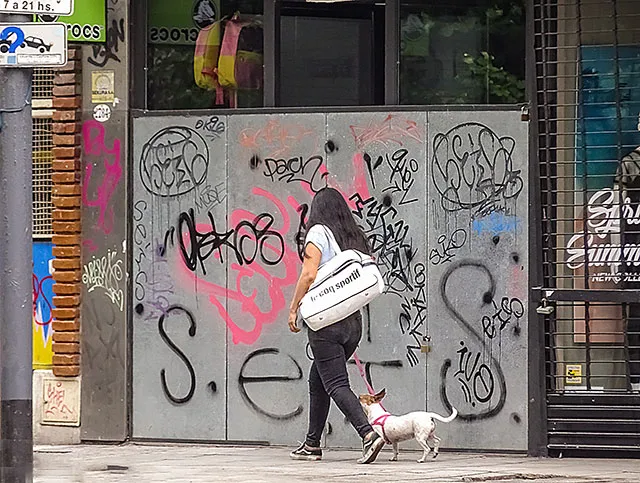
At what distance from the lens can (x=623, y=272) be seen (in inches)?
432

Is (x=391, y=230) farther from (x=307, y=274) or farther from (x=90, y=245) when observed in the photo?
(x=90, y=245)

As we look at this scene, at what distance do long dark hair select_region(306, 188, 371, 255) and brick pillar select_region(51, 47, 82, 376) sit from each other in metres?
2.55

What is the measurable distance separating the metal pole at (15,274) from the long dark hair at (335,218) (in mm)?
2381

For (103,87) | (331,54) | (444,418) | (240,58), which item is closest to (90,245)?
(103,87)

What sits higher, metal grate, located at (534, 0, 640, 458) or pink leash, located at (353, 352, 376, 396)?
metal grate, located at (534, 0, 640, 458)

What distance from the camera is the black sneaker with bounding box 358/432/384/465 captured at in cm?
1010

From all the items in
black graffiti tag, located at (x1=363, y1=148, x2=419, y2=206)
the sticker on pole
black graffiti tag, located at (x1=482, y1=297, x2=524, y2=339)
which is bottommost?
black graffiti tag, located at (x1=482, y1=297, x2=524, y2=339)

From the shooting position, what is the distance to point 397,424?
405 inches

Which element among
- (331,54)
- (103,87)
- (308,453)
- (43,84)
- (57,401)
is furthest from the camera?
(43,84)

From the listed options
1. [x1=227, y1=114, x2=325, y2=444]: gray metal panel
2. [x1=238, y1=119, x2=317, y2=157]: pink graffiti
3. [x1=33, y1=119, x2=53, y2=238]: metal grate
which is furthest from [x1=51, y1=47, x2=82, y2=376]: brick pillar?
[x1=238, y1=119, x2=317, y2=157]: pink graffiti

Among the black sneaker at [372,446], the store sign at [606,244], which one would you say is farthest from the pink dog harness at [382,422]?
the store sign at [606,244]

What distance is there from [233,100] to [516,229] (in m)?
2.54

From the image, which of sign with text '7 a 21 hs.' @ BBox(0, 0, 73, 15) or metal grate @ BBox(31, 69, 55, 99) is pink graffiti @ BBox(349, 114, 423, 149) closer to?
metal grate @ BBox(31, 69, 55, 99)

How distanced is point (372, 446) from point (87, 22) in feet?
13.7
